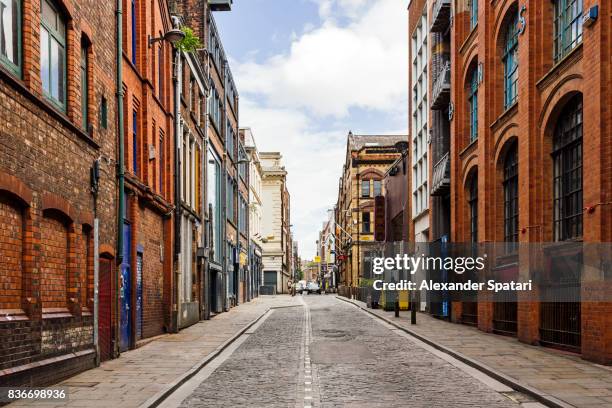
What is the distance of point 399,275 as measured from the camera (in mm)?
43750

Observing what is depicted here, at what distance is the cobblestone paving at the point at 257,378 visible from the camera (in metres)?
10.7

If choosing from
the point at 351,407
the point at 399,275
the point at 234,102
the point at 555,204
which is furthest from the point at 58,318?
the point at 234,102

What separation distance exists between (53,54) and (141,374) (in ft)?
18.8

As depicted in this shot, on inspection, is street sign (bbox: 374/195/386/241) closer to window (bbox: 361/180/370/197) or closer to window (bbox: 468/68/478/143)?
window (bbox: 468/68/478/143)

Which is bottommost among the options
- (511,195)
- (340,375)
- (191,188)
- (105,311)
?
(340,375)

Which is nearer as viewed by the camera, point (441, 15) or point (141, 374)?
A: point (141, 374)

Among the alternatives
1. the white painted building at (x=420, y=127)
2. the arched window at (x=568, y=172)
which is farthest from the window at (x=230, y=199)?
the arched window at (x=568, y=172)

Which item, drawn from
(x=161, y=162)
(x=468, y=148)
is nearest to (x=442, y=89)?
(x=468, y=148)

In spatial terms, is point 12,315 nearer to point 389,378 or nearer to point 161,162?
point 389,378

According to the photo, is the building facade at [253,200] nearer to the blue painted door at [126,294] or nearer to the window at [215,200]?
the window at [215,200]

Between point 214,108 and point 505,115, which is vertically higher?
point 214,108

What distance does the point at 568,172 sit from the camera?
1745 cm

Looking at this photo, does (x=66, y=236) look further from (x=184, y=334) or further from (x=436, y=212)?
(x=436, y=212)

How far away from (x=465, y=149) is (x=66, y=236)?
56.8 feet
